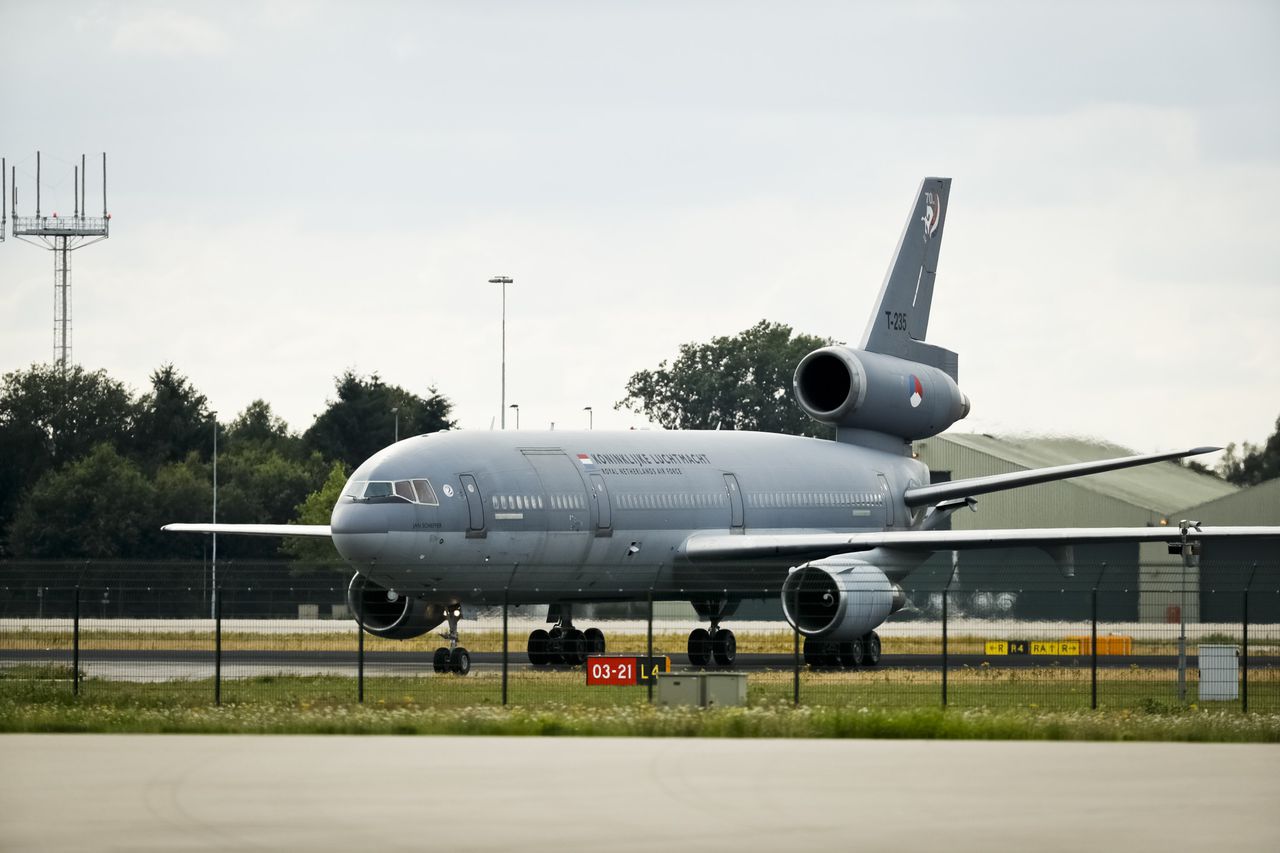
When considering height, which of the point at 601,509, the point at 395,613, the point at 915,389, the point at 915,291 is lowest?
the point at 395,613

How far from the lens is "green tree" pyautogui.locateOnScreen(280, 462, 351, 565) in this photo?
257 feet

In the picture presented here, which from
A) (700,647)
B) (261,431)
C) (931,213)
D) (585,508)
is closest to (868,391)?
(931,213)

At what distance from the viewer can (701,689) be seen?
2569 cm

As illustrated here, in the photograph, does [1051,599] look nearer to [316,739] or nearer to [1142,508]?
[1142,508]

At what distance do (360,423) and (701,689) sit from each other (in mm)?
75547

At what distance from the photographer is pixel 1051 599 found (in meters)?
56.0

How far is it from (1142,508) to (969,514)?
9935mm

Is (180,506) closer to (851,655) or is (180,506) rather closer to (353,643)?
(353,643)

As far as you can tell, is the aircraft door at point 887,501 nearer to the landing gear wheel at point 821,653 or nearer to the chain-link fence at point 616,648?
the chain-link fence at point 616,648

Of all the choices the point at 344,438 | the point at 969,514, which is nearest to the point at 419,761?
the point at 969,514

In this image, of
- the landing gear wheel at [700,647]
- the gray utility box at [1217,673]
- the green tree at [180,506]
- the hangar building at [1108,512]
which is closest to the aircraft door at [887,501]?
the landing gear wheel at [700,647]

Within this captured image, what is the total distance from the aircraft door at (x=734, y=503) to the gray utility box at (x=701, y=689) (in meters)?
15.2

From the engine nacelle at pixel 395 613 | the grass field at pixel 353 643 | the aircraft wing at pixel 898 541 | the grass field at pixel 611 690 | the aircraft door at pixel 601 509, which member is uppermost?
the aircraft door at pixel 601 509

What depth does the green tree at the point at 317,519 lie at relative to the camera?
78.4m
